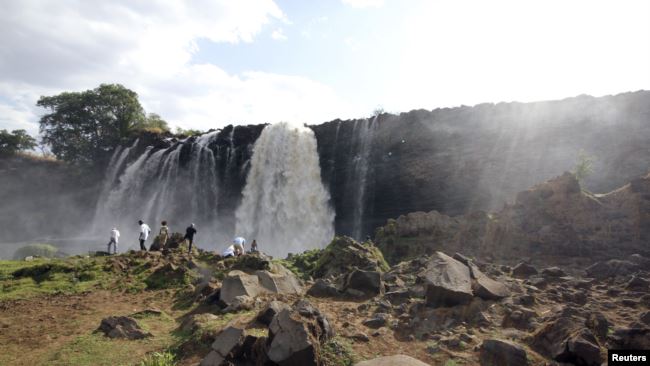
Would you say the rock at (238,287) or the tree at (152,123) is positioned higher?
the tree at (152,123)

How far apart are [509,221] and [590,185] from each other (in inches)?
396

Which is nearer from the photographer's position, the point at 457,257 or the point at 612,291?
the point at 612,291

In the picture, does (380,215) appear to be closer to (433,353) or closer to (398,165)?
(398,165)

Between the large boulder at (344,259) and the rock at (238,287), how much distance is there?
4.10m

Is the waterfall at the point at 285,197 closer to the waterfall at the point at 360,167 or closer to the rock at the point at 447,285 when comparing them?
the waterfall at the point at 360,167

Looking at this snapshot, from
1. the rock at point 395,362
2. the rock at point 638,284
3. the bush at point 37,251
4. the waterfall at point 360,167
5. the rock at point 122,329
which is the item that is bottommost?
the bush at point 37,251

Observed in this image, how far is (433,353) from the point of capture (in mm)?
6465

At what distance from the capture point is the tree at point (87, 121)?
49.6 metres

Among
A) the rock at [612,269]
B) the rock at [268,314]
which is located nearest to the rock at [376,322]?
the rock at [268,314]

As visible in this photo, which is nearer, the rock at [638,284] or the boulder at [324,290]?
the rock at [638,284]

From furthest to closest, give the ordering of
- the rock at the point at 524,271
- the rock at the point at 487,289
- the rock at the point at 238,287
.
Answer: the rock at the point at 524,271
the rock at the point at 238,287
the rock at the point at 487,289

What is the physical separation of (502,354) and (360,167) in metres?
26.0

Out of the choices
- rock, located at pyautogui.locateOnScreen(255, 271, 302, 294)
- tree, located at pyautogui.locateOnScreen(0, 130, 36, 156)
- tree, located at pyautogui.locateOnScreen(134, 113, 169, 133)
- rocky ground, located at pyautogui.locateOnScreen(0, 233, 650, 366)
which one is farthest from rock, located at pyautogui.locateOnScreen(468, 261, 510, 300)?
tree, located at pyautogui.locateOnScreen(0, 130, 36, 156)

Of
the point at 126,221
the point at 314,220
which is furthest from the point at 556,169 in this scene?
the point at 126,221
